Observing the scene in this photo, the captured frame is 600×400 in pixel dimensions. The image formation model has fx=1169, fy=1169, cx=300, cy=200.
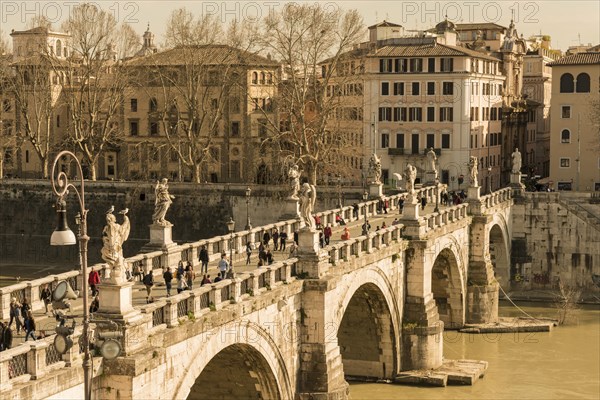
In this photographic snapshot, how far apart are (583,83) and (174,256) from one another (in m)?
44.4

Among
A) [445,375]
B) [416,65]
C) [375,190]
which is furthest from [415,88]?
[445,375]

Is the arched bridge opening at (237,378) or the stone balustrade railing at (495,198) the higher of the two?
the stone balustrade railing at (495,198)

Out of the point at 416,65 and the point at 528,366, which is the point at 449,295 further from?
the point at 416,65

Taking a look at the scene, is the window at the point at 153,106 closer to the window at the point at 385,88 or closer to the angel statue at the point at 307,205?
the window at the point at 385,88

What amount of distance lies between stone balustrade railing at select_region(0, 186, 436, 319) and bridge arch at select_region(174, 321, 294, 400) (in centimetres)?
320

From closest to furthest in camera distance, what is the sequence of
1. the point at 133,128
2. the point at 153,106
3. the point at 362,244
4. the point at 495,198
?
→ the point at 362,244 → the point at 495,198 → the point at 153,106 → the point at 133,128

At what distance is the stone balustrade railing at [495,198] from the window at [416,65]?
1419 centimetres

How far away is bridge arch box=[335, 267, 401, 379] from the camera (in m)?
40.8

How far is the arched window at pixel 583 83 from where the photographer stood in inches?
2800

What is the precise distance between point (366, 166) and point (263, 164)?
27.4ft

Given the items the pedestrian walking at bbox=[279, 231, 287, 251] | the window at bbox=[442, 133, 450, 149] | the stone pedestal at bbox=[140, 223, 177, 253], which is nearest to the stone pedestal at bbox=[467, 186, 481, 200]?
the pedestrian walking at bbox=[279, 231, 287, 251]

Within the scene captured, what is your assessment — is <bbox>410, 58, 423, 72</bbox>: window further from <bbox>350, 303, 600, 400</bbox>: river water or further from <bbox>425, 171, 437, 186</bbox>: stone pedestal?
<bbox>350, 303, 600, 400</bbox>: river water

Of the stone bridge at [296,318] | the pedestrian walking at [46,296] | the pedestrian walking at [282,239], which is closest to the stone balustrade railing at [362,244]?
the stone bridge at [296,318]

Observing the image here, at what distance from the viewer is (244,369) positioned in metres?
30.5
